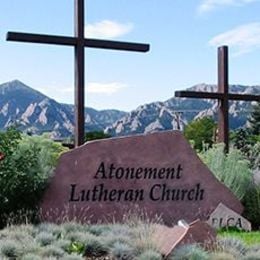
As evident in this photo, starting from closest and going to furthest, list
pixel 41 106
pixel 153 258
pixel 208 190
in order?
pixel 153 258
pixel 208 190
pixel 41 106

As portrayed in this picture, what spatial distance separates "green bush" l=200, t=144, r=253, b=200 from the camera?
14.0 m

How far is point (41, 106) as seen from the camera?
10238 centimetres

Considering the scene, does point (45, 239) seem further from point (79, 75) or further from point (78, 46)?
point (78, 46)

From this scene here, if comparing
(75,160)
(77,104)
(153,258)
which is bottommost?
(153,258)

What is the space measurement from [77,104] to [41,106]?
3525 inches

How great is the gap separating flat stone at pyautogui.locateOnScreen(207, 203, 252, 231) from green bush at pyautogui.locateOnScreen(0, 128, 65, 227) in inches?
121

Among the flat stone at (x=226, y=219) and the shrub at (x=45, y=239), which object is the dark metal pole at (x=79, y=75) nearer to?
the flat stone at (x=226, y=219)

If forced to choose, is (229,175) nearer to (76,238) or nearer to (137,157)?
(137,157)

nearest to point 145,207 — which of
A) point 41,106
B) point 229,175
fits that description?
point 229,175

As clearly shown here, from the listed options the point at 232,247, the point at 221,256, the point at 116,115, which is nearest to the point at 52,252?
the point at 221,256

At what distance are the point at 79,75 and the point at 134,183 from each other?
8.67 feet

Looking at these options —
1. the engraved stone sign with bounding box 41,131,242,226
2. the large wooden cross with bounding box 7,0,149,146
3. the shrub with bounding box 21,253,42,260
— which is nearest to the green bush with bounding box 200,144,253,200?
the engraved stone sign with bounding box 41,131,242,226

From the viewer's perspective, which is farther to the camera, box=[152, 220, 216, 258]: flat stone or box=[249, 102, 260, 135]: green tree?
box=[249, 102, 260, 135]: green tree

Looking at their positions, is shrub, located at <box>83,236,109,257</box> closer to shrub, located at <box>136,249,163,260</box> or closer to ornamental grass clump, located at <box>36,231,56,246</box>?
ornamental grass clump, located at <box>36,231,56,246</box>
